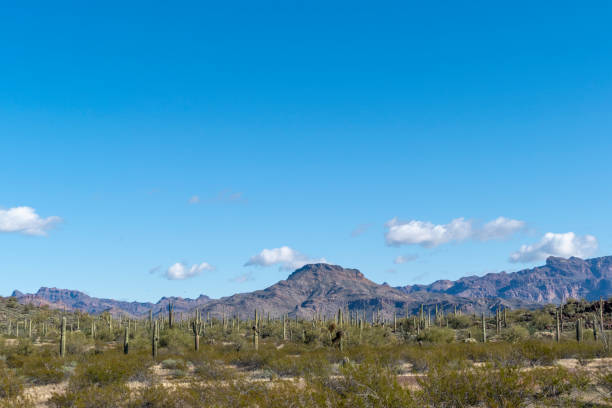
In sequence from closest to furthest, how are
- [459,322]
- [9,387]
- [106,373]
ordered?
[9,387]
[106,373]
[459,322]

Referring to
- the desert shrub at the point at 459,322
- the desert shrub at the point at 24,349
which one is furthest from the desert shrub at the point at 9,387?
the desert shrub at the point at 459,322

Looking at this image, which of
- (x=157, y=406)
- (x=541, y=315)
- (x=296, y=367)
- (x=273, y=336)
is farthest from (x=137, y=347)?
(x=541, y=315)

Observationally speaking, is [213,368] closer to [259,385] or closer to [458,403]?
[259,385]

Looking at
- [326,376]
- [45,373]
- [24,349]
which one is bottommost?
[24,349]

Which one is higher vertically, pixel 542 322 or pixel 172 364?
pixel 172 364

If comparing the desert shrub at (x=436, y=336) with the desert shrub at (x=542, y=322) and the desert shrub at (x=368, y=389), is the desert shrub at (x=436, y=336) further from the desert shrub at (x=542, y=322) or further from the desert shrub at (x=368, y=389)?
the desert shrub at (x=368, y=389)

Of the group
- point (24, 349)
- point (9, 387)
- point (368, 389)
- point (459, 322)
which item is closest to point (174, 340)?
point (24, 349)

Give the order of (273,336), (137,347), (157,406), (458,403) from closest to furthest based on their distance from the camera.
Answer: (458,403) < (157,406) < (137,347) < (273,336)

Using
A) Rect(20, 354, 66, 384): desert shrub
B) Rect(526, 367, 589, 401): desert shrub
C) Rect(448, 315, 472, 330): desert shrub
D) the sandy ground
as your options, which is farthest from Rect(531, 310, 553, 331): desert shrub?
Rect(20, 354, 66, 384): desert shrub

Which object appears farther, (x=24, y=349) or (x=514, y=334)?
(x=514, y=334)

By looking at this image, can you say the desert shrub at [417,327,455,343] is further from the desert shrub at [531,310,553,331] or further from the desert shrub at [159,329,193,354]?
the desert shrub at [159,329,193,354]

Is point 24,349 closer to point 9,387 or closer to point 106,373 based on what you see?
point 106,373

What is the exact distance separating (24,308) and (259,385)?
94.6 meters

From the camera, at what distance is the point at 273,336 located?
59.1m
